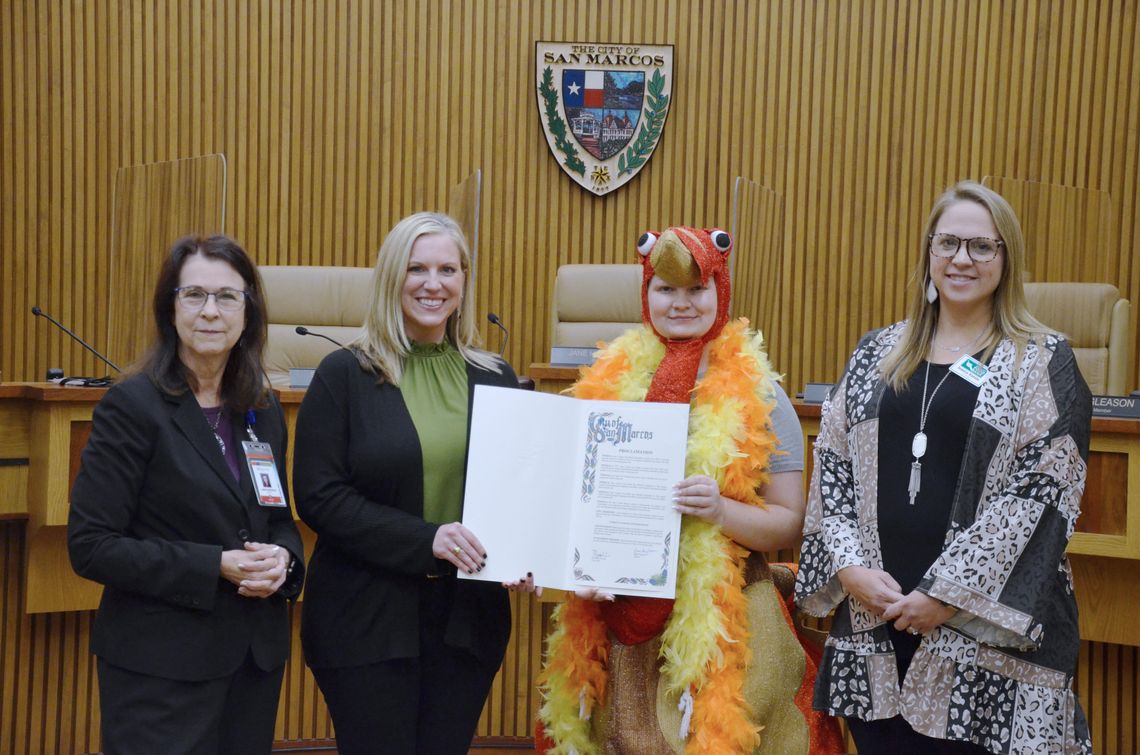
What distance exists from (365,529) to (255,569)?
8.1 inches

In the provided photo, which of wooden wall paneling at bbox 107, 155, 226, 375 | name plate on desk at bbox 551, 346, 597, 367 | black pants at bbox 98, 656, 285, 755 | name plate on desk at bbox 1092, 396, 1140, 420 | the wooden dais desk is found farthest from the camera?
wooden wall paneling at bbox 107, 155, 226, 375

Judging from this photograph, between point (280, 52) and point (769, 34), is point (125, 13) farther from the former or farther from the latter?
point (769, 34)

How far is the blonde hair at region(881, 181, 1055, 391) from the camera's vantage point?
5.80 ft

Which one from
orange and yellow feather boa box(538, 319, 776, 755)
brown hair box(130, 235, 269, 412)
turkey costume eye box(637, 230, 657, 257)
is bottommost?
orange and yellow feather boa box(538, 319, 776, 755)

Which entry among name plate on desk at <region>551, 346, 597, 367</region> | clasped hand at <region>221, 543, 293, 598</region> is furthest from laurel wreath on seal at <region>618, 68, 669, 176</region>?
clasped hand at <region>221, 543, 293, 598</region>

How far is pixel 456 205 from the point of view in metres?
5.09

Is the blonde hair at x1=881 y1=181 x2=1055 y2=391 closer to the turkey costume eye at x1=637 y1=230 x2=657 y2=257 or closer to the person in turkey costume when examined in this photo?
the person in turkey costume

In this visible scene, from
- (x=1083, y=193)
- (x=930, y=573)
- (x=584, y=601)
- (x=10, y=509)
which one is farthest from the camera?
(x=1083, y=193)

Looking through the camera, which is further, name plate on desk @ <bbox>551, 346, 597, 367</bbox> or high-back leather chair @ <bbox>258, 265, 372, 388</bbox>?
high-back leather chair @ <bbox>258, 265, 372, 388</bbox>

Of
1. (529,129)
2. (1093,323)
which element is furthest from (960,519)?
(529,129)

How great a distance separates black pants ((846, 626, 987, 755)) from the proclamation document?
406 mm

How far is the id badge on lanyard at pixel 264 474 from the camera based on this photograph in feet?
5.74

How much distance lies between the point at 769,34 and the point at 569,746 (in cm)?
416

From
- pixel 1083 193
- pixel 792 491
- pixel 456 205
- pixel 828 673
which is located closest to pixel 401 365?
pixel 792 491
